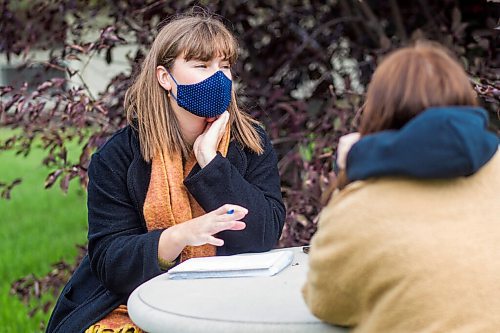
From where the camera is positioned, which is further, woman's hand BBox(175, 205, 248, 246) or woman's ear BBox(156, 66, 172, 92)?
woman's ear BBox(156, 66, 172, 92)

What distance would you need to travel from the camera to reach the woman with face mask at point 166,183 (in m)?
2.79

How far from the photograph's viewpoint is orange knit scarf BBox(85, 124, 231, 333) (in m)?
2.82

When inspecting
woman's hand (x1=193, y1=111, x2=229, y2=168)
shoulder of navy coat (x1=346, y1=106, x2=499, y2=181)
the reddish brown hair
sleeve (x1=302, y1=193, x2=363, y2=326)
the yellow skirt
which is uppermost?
the reddish brown hair

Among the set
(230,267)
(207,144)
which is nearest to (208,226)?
(230,267)

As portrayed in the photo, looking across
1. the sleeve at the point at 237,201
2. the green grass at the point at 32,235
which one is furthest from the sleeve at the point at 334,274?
the green grass at the point at 32,235

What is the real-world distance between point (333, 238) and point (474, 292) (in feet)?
0.99

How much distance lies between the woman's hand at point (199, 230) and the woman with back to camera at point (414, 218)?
0.71 meters

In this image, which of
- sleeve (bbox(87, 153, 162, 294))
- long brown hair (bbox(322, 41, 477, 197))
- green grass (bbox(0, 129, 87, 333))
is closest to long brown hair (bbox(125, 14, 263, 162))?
sleeve (bbox(87, 153, 162, 294))

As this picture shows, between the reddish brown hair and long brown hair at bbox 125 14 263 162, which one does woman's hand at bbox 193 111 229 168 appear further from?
the reddish brown hair

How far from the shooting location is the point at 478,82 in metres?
3.72

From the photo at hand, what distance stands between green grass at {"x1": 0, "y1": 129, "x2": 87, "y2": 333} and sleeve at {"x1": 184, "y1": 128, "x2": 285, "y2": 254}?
1.72 meters

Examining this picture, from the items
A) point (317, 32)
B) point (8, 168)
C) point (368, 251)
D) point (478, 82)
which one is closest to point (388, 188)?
point (368, 251)

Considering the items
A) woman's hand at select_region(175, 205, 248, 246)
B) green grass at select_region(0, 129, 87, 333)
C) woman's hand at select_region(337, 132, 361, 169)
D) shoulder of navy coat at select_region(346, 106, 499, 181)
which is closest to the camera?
shoulder of navy coat at select_region(346, 106, 499, 181)

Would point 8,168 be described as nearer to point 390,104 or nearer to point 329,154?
point 329,154
